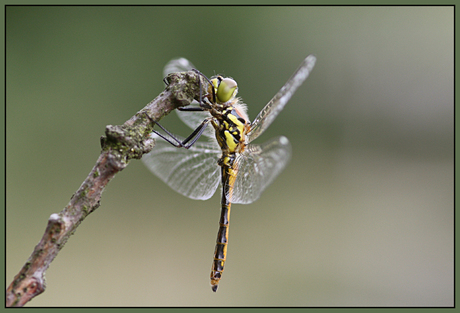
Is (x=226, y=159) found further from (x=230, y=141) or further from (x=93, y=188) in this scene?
(x=93, y=188)

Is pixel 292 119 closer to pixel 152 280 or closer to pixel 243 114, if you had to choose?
pixel 152 280

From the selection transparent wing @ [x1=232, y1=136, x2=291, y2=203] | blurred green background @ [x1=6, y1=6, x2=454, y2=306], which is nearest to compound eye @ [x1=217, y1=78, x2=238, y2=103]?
transparent wing @ [x1=232, y1=136, x2=291, y2=203]

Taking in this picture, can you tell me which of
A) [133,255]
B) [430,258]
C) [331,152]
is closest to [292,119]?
[331,152]

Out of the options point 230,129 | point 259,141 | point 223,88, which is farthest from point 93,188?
point 259,141

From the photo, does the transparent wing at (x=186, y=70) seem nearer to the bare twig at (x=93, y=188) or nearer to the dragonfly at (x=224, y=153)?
the dragonfly at (x=224, y=153)

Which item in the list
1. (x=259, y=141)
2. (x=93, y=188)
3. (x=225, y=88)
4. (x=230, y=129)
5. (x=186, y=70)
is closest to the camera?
(x=93, y=188)

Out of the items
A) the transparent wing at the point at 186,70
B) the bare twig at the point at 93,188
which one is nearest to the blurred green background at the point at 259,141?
the transparent wing at the point at 186,70

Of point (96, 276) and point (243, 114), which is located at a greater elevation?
point (243, 114)

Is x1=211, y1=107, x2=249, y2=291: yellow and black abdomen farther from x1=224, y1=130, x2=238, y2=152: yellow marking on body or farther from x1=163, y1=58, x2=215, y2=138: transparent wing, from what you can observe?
x1=163, y1=58, x2=215, y2=138: transparent wing
